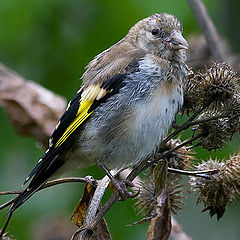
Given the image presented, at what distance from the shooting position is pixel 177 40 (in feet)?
14.3

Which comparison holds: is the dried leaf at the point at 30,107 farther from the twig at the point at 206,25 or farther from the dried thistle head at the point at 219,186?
the dried thistle head at the point at 219,186

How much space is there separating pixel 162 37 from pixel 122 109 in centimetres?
56

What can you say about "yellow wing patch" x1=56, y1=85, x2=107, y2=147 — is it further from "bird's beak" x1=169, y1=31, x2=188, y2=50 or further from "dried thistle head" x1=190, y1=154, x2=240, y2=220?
"dried thistle head" x1=190, y1=154, x2=240, y2=220

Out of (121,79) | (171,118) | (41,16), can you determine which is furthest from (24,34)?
(171,118)

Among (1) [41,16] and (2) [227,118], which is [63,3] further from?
(2) [227,118]

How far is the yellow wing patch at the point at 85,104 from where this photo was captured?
14.1 ft

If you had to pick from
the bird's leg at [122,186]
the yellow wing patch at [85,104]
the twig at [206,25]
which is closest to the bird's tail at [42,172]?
the yellow wing patch at [85,104]

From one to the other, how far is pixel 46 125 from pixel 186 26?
1486 mm

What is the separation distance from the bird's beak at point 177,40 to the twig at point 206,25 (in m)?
0.21

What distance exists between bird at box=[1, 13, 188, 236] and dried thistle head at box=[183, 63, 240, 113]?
0.34ft

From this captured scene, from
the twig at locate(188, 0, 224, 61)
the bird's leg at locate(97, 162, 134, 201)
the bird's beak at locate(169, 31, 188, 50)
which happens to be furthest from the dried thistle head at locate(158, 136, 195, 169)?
the twig at locate(188, 0, 224, 61)

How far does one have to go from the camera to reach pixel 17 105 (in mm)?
4984

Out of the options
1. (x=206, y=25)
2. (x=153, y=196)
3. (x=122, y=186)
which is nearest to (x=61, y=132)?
(x=122, y=186)

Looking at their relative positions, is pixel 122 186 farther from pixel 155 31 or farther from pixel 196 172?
pixel 155 31
